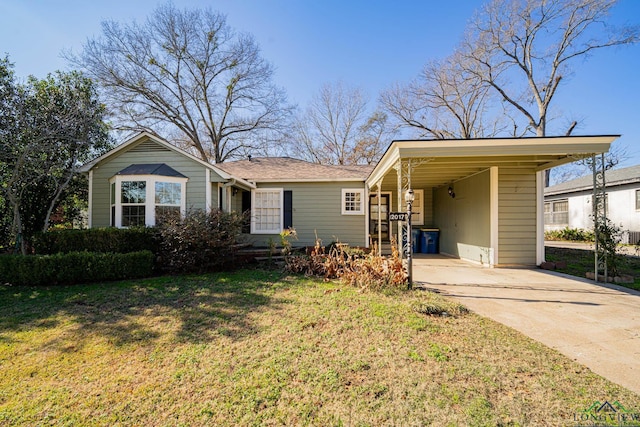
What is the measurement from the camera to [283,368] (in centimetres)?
268

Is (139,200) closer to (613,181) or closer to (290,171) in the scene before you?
(290,171)

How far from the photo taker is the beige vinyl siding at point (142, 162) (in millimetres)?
8680

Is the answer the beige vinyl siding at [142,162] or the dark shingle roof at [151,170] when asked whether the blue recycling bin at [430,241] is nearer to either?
the beige vinyl siding at [142,162]

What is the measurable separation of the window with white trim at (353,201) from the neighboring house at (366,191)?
0.12 feet

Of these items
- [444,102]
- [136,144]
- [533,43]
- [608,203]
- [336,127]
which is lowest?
[608,203]

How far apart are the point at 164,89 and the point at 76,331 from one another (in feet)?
65.5

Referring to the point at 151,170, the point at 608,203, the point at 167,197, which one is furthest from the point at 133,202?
the point at 608,203

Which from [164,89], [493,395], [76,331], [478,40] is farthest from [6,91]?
[478,40]

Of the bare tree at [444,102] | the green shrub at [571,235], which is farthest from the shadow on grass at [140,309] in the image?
the bare tree at [444,102]

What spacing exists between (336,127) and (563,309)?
68.8 feet

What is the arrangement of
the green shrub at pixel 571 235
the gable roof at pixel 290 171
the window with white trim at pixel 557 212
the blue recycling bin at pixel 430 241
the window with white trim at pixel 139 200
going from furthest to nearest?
the window with white trim at pixel 557 212
the green shrub at pixel 571 235
the blue recycling bin at pixel 430 241
the gable roof at pixel 290 171
the window with white trim at pixel 139 200

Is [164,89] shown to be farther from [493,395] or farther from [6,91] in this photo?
[493,395]

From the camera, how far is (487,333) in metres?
3.31

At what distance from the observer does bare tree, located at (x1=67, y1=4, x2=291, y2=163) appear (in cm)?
1775
